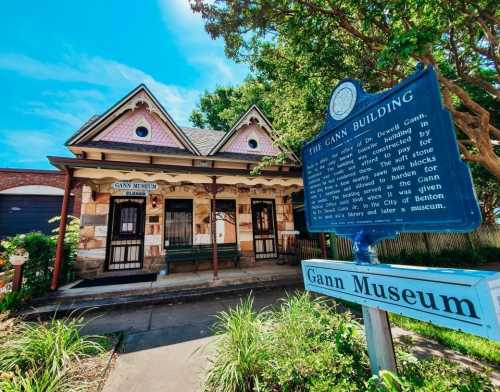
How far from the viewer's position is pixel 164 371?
312 cm

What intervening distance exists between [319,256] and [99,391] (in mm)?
8085

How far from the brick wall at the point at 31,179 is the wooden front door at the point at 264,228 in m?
10.1

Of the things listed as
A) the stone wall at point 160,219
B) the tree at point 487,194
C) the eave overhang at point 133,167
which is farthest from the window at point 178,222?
the tree at point 487,194

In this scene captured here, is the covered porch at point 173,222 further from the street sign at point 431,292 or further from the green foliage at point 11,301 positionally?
the street sign at point 431,292

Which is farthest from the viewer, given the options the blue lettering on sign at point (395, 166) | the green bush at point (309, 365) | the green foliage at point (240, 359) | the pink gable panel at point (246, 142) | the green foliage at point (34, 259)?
the pink gable panel at point (246, 142)

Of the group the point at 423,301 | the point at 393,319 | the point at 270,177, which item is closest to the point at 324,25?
the point at 270,177

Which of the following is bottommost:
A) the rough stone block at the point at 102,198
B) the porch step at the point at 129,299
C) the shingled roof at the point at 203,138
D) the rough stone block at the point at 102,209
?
the porch step at the point at 129,299

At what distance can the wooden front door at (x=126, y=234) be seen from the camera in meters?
8.64

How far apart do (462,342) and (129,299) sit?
7050 mm

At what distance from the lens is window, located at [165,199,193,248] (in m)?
9.27

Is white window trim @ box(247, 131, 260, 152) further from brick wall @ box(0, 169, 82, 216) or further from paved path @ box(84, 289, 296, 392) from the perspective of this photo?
brick wall @ box(0, 169, 82, 216)

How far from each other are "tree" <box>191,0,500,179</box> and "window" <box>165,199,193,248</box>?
19.5 feet

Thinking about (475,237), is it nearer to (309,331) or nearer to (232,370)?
(309,331)

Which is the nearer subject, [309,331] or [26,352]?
[26,352]
